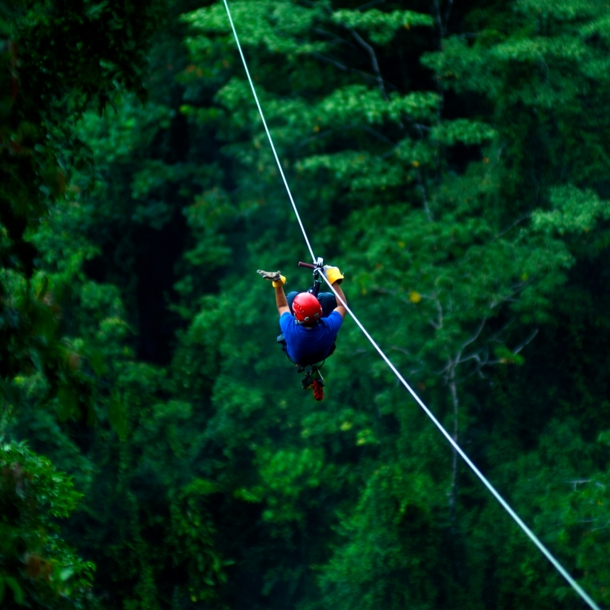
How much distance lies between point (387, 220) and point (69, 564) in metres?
5.77

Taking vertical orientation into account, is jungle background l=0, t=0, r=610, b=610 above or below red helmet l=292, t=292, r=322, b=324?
below

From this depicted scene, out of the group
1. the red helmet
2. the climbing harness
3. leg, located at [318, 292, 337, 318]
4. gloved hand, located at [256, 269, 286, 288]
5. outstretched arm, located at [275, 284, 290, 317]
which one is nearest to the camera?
the red helmet

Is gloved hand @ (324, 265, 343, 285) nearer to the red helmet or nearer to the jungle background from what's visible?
the red helmet

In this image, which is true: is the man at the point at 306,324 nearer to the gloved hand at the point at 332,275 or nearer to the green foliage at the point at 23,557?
the gloved hand at the point at 332,275

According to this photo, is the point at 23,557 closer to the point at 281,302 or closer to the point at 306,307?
the point at 306,307

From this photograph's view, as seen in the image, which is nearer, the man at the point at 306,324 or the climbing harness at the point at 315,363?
the man at the point at 306,324

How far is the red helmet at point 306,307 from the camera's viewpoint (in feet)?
13.3

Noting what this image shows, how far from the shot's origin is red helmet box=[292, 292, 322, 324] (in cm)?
405

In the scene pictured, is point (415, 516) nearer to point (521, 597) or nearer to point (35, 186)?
point (521, 597)

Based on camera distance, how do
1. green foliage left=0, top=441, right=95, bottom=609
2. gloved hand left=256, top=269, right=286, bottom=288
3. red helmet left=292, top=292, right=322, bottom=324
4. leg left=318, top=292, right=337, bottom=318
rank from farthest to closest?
leg left=318, top=292, right=337, bottom=318 < gloved hand left=256, top=269, right=286, bottom=288 < red helmet left=292, top=292, right=322, bottom=324 < green foliage left=0, top=441, right=95, bottom=609

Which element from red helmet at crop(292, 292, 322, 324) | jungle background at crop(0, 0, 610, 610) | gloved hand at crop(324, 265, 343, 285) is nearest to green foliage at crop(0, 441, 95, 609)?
red helmet at crop(292, 292, 322, 324)

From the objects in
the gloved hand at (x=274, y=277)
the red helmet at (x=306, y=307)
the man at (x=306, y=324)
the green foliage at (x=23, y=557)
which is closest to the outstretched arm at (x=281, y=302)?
the man at (x=306, y=324)

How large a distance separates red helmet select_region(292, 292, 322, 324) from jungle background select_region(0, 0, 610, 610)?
459cm

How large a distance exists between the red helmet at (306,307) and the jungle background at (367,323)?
15.1ft
